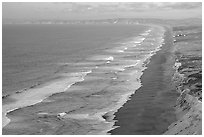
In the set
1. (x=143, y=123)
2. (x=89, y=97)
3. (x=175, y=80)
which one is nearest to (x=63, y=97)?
(x=89, y=97)

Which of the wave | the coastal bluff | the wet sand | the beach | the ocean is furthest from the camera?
the wave

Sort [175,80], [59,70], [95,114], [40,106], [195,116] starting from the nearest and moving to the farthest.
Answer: [195,116] < [95,114] < [40,106] < [175,80] < [59,70]

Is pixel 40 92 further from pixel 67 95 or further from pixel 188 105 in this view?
pixel 188 105

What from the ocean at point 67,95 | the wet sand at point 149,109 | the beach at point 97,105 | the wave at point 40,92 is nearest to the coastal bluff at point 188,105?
the beach at point 97,105

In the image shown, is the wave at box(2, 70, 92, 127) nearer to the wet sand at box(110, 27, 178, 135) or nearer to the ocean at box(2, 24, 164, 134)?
the ocean at box(2, 24, 164, 134)

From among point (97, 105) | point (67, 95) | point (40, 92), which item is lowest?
point (97, 105)

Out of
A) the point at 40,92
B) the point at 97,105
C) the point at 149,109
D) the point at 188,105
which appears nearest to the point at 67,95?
the point at 40,92

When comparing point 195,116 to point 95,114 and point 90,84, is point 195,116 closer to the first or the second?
point 95,114

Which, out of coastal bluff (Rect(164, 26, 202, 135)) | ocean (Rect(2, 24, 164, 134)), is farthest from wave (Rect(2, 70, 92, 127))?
coastal bluff (Rect(164, 26, 202, 135))
